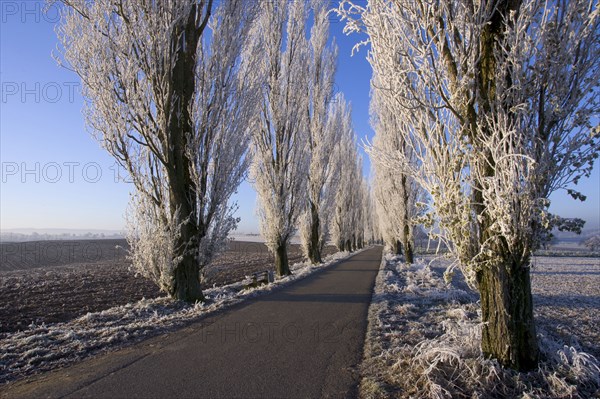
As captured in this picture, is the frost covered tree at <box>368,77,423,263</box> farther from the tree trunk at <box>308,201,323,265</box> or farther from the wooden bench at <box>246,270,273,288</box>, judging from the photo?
the wooden bench at <box>246,270,273,288</box>

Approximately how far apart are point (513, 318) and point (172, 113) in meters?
7.34

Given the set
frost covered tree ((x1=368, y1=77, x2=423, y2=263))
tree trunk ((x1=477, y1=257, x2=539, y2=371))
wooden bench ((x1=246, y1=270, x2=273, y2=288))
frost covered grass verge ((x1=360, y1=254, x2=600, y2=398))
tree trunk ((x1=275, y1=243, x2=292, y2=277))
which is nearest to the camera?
frost covered grass verge ((x1=360, y1=254, x2=600, y2=398))

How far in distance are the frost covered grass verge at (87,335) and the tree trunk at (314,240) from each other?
37.7 feet

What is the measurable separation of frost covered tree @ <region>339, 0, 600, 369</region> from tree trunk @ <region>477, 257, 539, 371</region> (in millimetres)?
10

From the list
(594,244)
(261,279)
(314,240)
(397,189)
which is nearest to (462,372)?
(261,279)

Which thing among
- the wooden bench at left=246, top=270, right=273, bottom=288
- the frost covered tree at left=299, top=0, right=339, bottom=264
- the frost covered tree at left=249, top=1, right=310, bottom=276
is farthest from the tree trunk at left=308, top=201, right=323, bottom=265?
the wooden bench at left=246, top=270, right=273, bottom=288

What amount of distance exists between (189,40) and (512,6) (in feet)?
22.6

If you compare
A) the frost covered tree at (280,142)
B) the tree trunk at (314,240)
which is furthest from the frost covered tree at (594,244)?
the frost covered tree at (280,142)

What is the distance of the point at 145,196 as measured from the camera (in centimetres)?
841

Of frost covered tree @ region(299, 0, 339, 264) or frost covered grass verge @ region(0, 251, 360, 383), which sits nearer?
frost covered grass verge @ region(0, 251, 360, 383)

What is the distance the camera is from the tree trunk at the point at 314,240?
19.2 m

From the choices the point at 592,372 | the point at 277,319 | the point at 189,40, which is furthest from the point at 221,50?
the point at 592,372

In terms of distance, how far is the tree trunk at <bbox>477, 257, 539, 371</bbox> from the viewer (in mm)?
3854

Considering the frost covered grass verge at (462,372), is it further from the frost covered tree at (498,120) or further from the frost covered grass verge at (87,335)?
the frost covered grass verge at (87,335)
